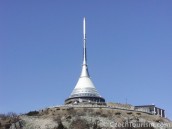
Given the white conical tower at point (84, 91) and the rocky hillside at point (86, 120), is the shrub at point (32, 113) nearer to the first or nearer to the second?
the rocky hillside at point (86, 120)

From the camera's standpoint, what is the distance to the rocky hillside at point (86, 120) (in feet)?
262

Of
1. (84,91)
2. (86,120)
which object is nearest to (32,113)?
(86,120)

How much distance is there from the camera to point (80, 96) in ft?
348

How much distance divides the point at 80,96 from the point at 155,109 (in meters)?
17.4

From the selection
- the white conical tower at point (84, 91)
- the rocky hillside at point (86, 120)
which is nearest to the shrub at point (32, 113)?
the rocky hillside at point (86, 120)

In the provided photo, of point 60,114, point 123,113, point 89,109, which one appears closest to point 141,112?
point 123,113

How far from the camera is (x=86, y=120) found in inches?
3194

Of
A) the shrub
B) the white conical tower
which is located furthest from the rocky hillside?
the white conical tower

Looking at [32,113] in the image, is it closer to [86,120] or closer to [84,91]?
[86,120]

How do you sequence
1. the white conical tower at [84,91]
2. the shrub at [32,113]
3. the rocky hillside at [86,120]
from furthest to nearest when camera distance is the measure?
1. the white conical tower at [84,91]
2. the shrub at [32,113]
3. the rocky hillside at [86,120]

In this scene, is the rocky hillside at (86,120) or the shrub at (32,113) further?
the shrub at (32,113)

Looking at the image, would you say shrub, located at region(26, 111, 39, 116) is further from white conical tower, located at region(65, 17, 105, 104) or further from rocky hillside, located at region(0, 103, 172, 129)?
white conical tower, located at region(65, 17, 105, 104)

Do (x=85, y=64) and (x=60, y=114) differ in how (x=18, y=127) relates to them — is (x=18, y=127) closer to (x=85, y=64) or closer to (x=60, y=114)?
(x=60, y=114)

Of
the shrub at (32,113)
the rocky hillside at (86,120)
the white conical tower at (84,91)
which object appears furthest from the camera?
the white conical tower at (84,91)
